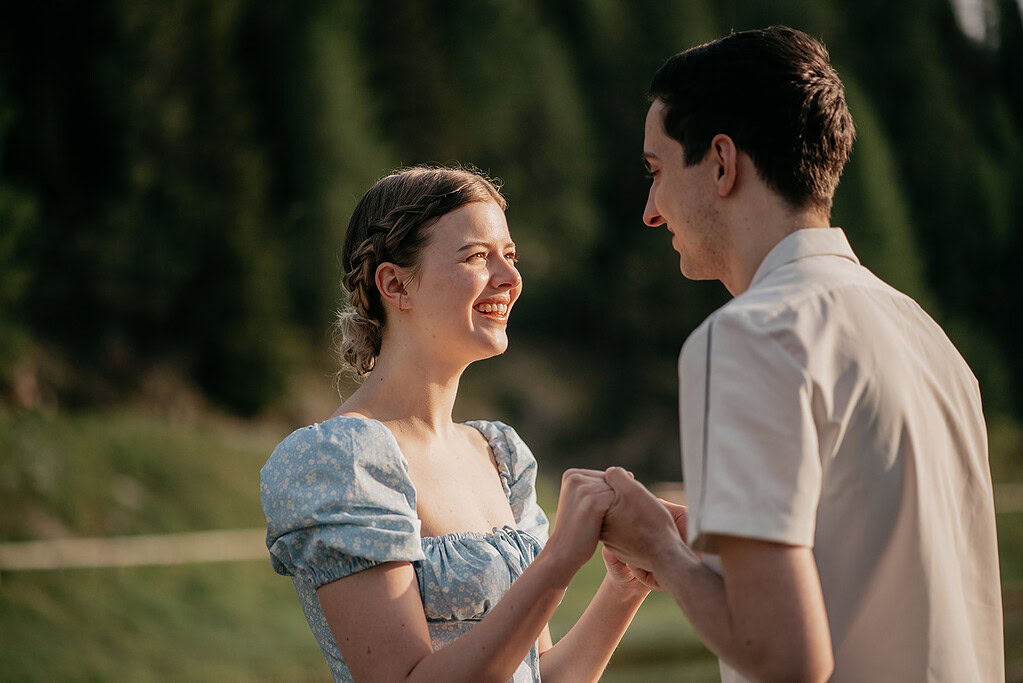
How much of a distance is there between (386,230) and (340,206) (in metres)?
9.80

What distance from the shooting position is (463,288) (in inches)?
89.0

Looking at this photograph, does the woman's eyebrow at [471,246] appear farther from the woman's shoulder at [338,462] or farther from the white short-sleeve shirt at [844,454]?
the white short-sleeve shirt at [844,454]

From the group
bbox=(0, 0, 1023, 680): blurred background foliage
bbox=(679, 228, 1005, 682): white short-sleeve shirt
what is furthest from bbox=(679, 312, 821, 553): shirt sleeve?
bbox=(0, 0, 1023, 680): blurred background foliage

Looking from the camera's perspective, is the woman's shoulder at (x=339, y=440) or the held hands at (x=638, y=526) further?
the woman's shoulder at (x=339, y=440)

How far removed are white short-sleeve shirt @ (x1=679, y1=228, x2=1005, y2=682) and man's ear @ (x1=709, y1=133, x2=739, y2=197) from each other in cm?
17

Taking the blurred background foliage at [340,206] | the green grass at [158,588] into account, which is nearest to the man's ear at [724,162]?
the green grass at [158,588]

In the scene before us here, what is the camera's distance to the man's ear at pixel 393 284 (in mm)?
2297

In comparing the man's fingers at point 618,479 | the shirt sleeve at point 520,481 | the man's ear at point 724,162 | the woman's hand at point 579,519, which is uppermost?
the man's ear at point 724,162

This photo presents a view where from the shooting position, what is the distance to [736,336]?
145 cm

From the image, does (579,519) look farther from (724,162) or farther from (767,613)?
(724,162)

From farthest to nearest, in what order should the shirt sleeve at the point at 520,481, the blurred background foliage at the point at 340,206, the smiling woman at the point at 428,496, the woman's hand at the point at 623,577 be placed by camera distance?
the blurred background foliage at the point at 340,206 < the shirt sleeve at the point at 520,481 < the woman's hand at the point at 623,577 < the smiling woman at the point at 428,496

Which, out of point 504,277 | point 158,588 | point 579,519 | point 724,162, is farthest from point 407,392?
point 158,588

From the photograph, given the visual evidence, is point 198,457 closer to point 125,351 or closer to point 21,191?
point 125,351

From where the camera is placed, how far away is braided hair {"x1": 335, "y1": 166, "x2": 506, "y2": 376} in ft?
7.56
